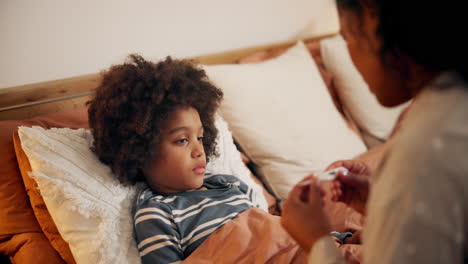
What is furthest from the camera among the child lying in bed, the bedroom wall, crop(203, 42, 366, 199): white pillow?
crop(203, 42, 366, 199): white pillow

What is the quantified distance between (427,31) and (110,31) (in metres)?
1.28

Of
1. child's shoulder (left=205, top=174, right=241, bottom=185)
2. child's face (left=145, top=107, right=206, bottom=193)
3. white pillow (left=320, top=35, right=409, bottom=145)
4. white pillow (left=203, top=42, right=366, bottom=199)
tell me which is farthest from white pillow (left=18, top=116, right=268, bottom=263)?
white pillow (left=320, top=35, right=409, bottom=145)

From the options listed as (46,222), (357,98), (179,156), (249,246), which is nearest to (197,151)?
(179,156)

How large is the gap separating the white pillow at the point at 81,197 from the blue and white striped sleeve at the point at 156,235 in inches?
1.6

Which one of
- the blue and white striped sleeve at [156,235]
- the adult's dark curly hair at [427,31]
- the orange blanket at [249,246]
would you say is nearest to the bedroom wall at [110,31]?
the blue and white striped sleeve at [156,235]

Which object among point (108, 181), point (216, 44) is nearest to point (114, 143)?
point (108, 181)

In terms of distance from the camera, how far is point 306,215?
67cm

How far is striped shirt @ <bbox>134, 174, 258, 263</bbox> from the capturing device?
929 millimetres

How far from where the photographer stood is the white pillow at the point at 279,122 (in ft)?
4.91

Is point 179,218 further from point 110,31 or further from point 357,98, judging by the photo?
point 357,98

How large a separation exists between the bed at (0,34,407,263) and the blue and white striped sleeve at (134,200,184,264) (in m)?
0.04

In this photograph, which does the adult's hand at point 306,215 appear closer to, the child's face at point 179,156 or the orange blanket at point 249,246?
the orange blanket at point 249,246

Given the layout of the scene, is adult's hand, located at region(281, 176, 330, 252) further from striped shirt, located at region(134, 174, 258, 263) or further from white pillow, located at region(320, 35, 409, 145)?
white pillow, located at region(320, 35, 409, 145)

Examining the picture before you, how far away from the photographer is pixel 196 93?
44.5 inches
